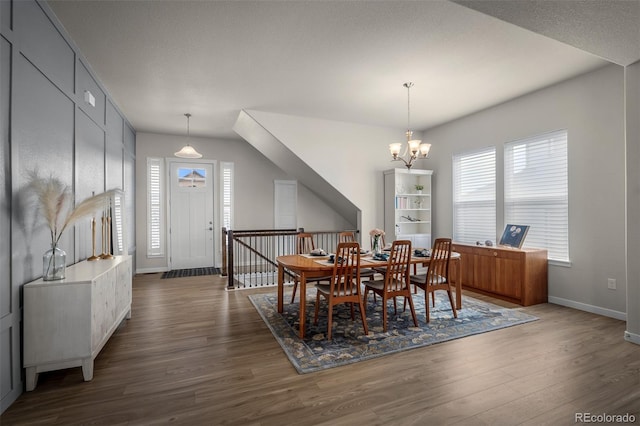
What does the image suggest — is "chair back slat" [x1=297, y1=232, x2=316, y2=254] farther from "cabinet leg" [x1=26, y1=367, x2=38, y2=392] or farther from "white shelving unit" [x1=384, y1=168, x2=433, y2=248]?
"cabinet leg" [x1=26, y1=367, x2=38, y2=392]

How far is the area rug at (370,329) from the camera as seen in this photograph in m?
2.79

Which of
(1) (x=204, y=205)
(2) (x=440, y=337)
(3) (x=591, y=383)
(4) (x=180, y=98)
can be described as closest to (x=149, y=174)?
(1) (x=204, y=205)

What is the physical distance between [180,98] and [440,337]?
4.82m

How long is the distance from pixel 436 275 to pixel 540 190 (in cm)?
222

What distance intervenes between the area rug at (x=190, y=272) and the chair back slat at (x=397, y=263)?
4320 mm

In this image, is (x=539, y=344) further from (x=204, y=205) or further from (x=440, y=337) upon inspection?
(x=204, y=205)

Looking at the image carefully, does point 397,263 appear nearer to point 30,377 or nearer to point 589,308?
point 589,308

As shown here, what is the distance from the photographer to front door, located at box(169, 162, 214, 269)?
22.6 ft

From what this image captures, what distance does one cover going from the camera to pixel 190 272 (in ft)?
21.7

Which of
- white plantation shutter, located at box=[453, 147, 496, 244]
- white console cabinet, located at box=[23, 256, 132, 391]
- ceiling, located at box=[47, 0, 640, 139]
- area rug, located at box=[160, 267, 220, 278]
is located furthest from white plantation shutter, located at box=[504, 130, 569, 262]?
area rug, located at box=[160, 267, 220, 278]

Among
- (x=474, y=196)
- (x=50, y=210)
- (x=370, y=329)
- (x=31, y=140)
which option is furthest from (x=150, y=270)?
(x=474, y=196)

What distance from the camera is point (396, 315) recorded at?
381 cm

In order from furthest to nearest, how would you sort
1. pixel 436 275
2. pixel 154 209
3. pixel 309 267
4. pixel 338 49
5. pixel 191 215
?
pixel 191 215 < pixel 154 209 < pixel 436 275 < pixel 338 49 < pixel 309 267

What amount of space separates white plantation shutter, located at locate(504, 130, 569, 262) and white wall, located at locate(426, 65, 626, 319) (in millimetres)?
122
